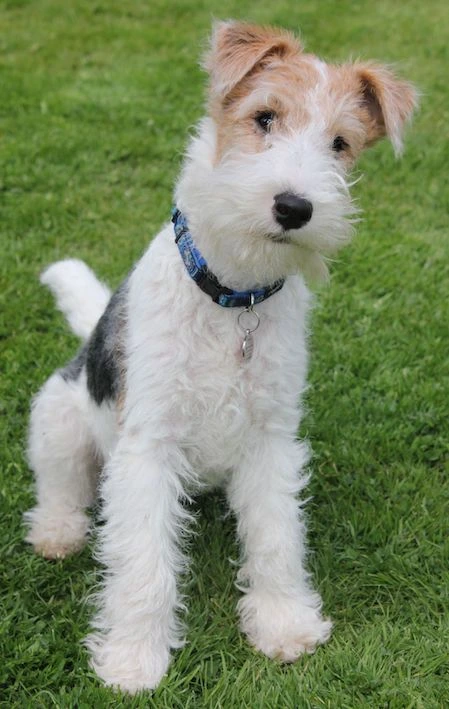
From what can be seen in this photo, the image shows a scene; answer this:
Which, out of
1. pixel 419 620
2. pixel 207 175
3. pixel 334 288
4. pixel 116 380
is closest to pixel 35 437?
pixel 116 380

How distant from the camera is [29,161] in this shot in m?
6.97

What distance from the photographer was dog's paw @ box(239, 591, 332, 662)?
355 cm

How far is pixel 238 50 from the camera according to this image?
10.4 feet

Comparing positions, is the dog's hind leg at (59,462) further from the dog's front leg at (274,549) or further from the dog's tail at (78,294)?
the dog's front leg at (274,549)

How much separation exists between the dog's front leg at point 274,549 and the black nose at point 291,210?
104 cm

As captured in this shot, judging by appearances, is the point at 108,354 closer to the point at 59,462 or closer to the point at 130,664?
the point at 59,462

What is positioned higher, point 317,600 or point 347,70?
point 347,70

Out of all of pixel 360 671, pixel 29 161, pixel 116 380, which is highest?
pixel 116 380

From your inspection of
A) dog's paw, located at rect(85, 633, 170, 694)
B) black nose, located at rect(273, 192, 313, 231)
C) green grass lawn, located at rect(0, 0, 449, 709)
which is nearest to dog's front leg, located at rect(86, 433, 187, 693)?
dog's paw, located at rect(85, 633, 170, 694)

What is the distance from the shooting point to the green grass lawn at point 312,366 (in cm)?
338

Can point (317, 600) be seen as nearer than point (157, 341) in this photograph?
No

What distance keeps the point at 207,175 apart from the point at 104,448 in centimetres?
145

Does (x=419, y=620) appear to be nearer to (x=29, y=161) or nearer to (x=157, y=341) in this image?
(x=157, y=341)

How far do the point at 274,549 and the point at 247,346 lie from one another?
0.94 meters
